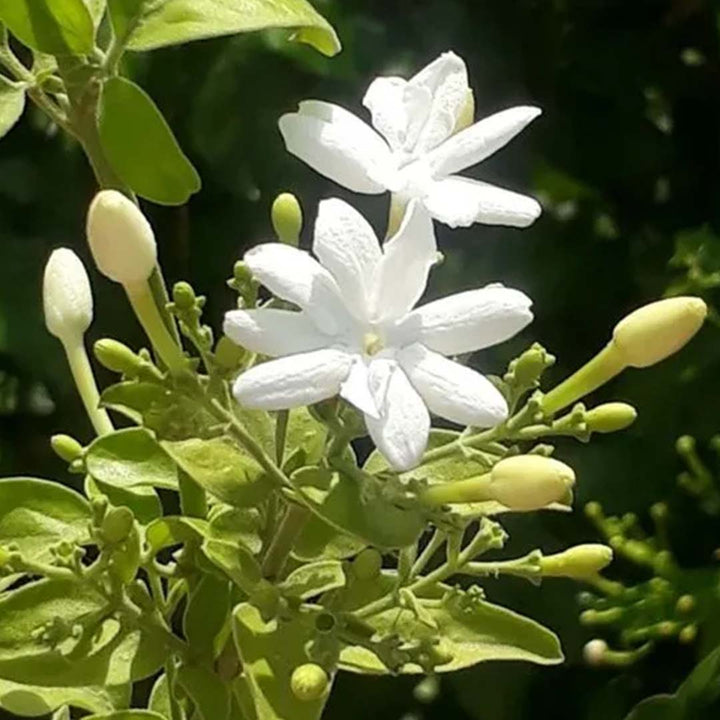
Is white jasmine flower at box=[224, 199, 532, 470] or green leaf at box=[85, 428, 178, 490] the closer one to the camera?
white jasmine flower at box=[224, 199, 532, 470]

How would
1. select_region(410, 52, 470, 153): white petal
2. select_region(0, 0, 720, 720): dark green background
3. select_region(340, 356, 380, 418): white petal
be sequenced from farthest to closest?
select_region(0, 0, 720, 720): dark green background, select_region(410, 52, 470, 153): white petal, select_region(340, 356, 380, 418): white petal

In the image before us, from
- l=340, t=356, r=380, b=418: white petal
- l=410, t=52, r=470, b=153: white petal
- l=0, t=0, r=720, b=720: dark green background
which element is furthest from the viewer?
l=0, t=0, r=720, b=720: dark green background

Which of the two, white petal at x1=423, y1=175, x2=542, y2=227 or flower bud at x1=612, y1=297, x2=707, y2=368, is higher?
white petal at x1=423, y1=175, x2=542, y2=227

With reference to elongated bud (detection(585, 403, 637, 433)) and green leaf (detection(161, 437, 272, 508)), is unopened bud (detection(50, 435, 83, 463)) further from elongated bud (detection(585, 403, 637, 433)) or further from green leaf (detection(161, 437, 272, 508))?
elongated bud (detection(585, 403, 637, 433))

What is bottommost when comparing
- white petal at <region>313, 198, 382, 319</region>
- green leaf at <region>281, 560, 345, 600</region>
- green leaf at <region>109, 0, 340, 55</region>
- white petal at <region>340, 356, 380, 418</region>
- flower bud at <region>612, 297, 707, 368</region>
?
green leaf at <region>281, 560, 345, 600</region>

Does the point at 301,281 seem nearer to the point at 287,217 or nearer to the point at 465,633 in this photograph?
the point at 287,217

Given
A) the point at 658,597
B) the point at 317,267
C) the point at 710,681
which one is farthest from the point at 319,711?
the point at 658,597

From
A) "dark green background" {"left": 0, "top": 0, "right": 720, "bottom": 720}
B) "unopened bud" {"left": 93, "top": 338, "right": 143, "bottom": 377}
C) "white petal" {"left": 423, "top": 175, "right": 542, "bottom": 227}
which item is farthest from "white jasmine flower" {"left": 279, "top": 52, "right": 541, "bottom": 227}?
"dark green background" {"left": 0, "top": 0, "right": 720, "bottom": 720}
